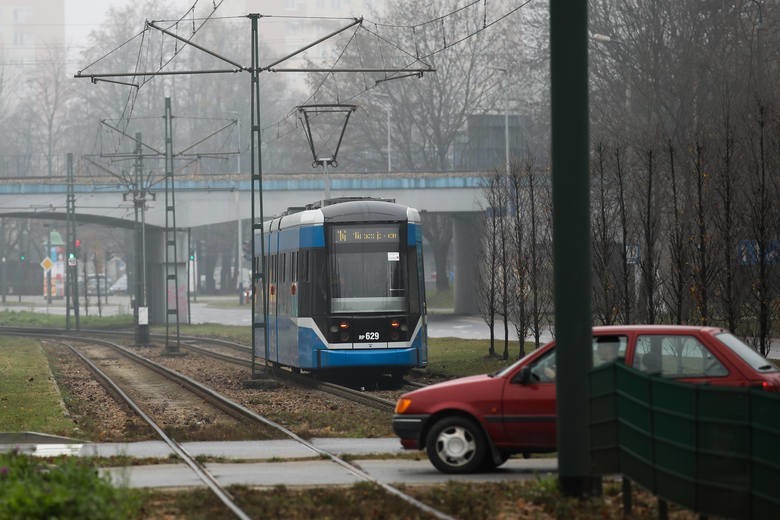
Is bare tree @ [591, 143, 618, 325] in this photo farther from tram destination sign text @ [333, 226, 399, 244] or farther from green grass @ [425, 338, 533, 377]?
tram destination sign text @ [333, 226, 399, 244]

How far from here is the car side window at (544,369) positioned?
553 inches

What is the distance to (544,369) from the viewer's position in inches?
555

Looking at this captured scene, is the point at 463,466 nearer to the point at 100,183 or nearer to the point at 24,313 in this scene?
the point at 100,183

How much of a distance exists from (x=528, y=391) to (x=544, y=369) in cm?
26

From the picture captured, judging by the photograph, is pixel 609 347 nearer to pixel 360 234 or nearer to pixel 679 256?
pixel 679 256

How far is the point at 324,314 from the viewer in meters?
27.2

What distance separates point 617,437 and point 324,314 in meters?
15.8

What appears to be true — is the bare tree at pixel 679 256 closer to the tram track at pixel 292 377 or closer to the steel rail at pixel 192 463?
the tram track at pixel 292 377

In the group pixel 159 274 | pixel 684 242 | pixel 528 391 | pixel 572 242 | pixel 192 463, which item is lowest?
pixel 192 463

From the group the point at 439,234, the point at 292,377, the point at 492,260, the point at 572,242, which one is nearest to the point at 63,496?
the point at 572,242

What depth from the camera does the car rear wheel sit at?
14.5m

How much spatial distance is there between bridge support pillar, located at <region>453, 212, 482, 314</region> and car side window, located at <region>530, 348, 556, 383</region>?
58.5m

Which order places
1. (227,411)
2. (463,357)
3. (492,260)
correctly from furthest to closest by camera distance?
(463,357), (492,260), (227,411)

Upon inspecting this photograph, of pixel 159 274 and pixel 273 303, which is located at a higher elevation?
pixel 159 274
